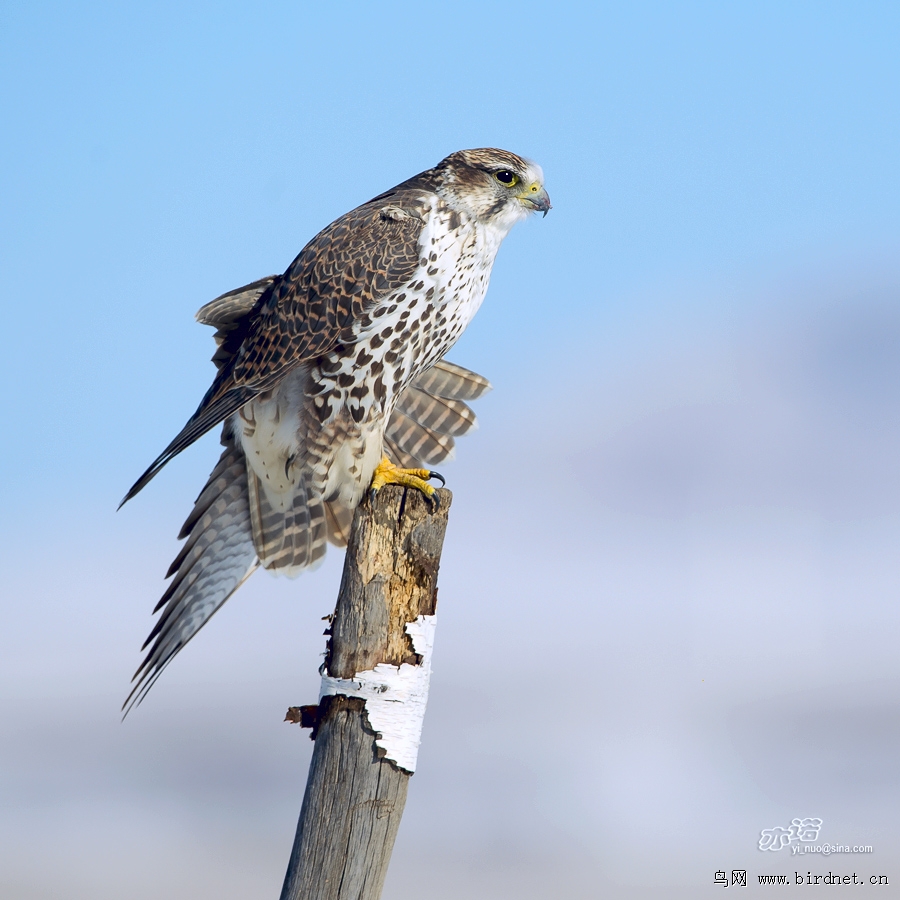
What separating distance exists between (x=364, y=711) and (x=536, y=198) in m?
2.27

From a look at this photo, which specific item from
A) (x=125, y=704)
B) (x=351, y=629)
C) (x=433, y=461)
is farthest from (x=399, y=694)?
(x=433, y=461)

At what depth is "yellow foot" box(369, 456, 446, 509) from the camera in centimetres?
358

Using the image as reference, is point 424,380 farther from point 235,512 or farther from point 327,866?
point 327,866

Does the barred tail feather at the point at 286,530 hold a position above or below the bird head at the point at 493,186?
below

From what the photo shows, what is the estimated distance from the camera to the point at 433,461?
4.73 m

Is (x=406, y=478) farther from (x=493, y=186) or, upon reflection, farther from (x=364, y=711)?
(x=493, y=186)

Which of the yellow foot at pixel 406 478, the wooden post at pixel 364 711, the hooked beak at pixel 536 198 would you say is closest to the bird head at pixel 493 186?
the hooked beak at pixel 536 198

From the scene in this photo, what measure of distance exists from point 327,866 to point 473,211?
2476 mm

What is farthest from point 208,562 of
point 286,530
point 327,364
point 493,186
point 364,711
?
point 493,186

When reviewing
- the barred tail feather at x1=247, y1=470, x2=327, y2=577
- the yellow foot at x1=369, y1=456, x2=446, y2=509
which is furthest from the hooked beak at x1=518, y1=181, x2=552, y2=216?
the barred tail feather at x1=247, y1=470, x2=327, y2=577

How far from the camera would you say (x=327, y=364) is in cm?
398

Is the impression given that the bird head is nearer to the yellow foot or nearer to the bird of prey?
the bird of prey

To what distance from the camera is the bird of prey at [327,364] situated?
393 cm

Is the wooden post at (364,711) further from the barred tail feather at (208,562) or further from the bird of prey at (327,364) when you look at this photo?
the barred tail feather at (208,562)
